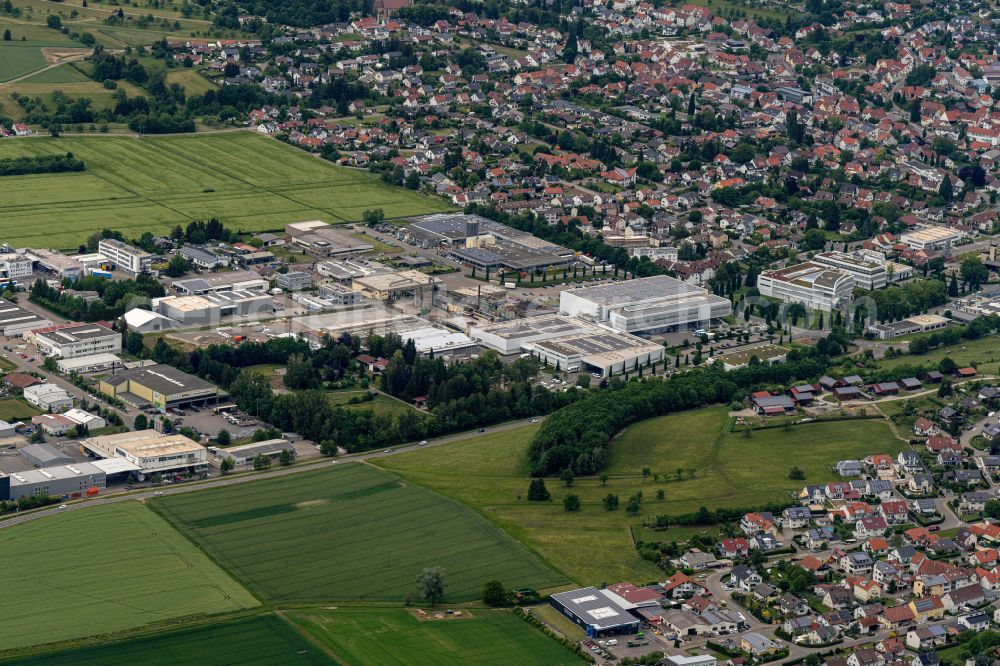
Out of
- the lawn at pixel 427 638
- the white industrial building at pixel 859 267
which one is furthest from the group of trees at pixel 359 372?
the white industrial building at pixel 859 267

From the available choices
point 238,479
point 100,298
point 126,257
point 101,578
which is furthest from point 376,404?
point 126,257

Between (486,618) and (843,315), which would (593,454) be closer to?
(486,618)

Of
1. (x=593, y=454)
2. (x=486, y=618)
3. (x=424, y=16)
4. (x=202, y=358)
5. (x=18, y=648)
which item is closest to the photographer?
(x=18, y=648)

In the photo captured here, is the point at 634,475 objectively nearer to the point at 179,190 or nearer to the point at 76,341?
the point at 76,341

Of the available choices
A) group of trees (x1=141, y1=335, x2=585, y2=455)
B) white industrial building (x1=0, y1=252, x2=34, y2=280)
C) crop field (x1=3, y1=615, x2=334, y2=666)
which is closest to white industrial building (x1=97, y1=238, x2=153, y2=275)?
white industrial building (x1=0, y1=252, x2=34, y2=280)

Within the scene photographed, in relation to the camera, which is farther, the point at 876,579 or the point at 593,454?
the point at 593,454

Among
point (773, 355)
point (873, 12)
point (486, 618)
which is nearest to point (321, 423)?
point (486, 618)

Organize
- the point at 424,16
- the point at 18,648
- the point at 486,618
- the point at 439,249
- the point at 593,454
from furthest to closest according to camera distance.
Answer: the point at 424,16 → the point at 439,249 → the point at 593,454 → the point at 486,618 → the point at 18,648

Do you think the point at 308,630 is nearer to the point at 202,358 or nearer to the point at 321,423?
the point at 321,423
